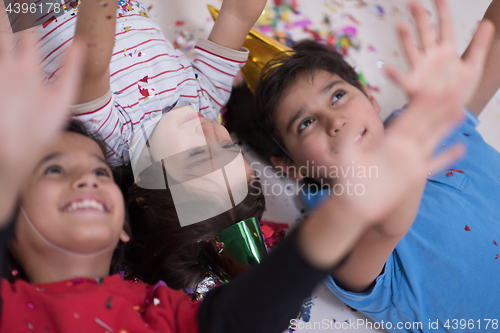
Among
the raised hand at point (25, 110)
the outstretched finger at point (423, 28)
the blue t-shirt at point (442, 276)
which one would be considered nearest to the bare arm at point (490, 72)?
the blue t-shirt at point (442, 276)

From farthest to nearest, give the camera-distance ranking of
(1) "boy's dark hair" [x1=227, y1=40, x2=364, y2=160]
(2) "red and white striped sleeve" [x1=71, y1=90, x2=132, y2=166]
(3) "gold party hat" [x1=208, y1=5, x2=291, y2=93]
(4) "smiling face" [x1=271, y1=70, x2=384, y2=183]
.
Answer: (3) "gold party hat" [x1=208, y1=5, x2=291, y2=93]
(1) "boy's dark hair" [x1=227, y1=40, x2=364, y2=160]
(4) "smiling face" [x1=271, y1=70, x2=384, y2=183]
(2) "red and white striped sleeve" [x1=71, y1=90, x2=132, y2=166]

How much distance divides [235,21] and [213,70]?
160mm

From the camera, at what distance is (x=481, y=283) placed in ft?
2.93

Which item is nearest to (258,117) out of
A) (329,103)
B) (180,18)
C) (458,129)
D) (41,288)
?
(329,103)

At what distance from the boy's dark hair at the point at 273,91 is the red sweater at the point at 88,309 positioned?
1.98 ft

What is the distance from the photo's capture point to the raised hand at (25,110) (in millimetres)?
461

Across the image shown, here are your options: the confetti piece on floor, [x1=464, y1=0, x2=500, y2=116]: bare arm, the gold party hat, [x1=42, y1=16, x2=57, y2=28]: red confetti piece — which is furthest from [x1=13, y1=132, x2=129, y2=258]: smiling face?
[x1=464, y1=0, x2=500, y2=116]: bare arm

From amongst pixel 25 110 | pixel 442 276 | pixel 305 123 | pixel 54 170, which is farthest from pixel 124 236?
pixel 442 276

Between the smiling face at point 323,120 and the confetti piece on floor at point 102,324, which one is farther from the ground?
the smiling face at point 323,120

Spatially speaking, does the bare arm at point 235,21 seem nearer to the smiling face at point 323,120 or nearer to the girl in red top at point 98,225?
the smiling face at point 323,120

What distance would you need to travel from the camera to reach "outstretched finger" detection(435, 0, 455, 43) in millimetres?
487

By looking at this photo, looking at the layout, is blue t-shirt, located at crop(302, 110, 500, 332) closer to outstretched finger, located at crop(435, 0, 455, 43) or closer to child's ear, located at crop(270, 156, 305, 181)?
child's ear, located at crop(270, 156, 305, 181)

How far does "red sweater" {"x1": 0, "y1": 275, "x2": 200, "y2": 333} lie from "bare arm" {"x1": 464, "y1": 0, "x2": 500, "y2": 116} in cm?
110

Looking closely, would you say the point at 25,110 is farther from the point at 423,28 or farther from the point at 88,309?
the point at 423,28
